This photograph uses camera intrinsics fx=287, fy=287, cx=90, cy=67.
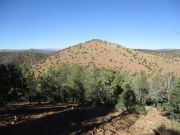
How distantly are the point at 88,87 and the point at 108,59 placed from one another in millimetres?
67594

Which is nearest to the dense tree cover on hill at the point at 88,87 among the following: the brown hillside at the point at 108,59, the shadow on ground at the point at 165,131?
the shadow on ground at the point at 165,131

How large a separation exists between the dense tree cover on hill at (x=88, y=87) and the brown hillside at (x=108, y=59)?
41.7m

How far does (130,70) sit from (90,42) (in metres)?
45.3

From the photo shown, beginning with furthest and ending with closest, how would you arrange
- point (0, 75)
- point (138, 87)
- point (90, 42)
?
1. point (90, 42)
2. point (138, 87)
3. point (0, 75)

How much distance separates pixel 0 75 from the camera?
46125mm

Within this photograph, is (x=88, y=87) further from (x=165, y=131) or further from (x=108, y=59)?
(x=108, y=59)

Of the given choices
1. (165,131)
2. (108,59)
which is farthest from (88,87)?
(108,59)

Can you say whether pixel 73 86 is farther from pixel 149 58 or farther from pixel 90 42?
pixel 90 42

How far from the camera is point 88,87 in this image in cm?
5797

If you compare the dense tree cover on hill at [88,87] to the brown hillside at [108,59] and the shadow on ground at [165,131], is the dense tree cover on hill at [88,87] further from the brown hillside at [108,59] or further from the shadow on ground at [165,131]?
the brown hillside at [108,59]

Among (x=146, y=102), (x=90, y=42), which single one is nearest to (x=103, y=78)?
(x=146, y=102)

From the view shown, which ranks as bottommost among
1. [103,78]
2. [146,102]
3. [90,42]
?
[146,102]

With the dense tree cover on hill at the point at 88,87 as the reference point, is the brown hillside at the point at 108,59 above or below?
above

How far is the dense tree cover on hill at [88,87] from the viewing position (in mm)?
51031
